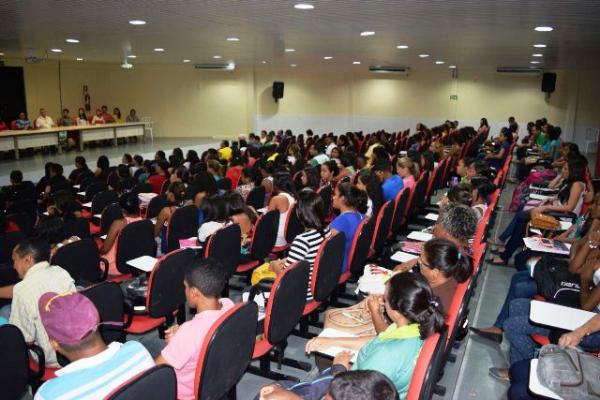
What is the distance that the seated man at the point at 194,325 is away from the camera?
237 centimetres

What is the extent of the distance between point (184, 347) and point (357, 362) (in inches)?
31.8

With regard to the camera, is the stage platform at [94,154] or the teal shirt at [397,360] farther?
the stage platform at [94,154]

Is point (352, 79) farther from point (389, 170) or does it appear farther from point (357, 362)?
point (357, 362)

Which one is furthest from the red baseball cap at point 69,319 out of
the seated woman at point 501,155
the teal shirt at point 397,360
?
the seated woman at point 501,155

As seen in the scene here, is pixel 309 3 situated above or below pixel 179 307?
above

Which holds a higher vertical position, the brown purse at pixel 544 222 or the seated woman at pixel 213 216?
the seated woman at pixel 213 216

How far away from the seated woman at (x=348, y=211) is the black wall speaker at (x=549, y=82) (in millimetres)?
15229

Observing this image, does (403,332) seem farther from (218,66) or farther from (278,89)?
(278,89)

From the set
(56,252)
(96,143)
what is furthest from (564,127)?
(56,252)

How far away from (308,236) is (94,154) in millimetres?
14382

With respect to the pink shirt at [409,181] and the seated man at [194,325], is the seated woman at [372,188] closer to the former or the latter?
the pink shirt at [409,181]

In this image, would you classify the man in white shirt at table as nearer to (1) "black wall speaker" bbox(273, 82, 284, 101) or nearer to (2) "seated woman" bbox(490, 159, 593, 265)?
(1) "black wall speaker" bbox(273, 82, 284, 101)

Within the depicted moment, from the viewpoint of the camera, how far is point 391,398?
162 centimetres

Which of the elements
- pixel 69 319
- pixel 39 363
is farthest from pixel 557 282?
pixel 39 363
